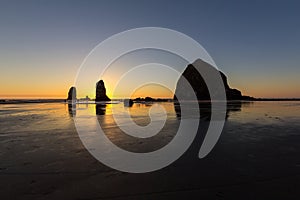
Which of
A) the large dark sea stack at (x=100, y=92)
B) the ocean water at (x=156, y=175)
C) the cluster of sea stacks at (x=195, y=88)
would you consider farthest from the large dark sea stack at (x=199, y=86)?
the ocean water at (x=156, y=175)

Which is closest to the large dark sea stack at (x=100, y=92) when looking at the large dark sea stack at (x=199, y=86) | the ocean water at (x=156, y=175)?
the large dark sea stack at (x=199, y=86)

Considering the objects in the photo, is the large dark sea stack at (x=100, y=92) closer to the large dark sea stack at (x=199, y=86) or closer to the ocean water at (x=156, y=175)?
the large dark sea stack at (x=199, y=86)

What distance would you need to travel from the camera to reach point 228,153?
8.01 m

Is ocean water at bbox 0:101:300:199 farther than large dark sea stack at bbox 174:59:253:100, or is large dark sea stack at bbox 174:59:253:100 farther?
large dark sea stack at bbox 174:59:253:100

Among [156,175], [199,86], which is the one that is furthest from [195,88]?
[156,175]

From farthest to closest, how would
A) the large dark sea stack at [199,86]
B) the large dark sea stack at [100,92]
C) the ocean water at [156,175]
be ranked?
the large dark sea stack at [199,86] < the large dark sea stack at [100,92] < the ocean water at [156,175]

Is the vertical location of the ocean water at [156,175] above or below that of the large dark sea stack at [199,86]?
below

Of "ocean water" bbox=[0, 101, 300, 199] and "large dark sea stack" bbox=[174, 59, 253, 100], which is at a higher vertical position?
"large dark sea stack" bbox=[174, 59, 253, 100]

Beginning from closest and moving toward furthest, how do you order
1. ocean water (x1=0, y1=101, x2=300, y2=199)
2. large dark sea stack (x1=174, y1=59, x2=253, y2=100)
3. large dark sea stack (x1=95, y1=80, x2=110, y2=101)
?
ocean water (x1=0, y1=101, x2=300, y2=199)
large dark sea stack (x1=95, y1=80, x2=110, y2=101)
large dark sea stack (x1=174, y1=59, x2=253, y2=100)

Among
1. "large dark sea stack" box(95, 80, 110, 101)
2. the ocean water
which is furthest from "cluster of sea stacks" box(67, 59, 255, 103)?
the ocean water

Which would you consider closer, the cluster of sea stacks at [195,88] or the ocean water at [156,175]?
the ocean water at [156,175]

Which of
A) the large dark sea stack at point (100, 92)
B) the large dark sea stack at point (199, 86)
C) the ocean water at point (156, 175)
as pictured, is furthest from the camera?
the large dark sea stack at point (199, 86)

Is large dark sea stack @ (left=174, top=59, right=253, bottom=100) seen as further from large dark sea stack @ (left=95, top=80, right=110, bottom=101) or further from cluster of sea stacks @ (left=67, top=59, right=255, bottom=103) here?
large dark sea stack @ (left=95, top=80, right=110, bottom=101)

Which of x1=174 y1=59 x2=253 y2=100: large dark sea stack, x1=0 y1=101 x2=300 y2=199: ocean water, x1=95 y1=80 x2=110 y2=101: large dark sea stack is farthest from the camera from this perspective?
x1=174 y1=59 x2=253 y2=100: large dark sea stack
